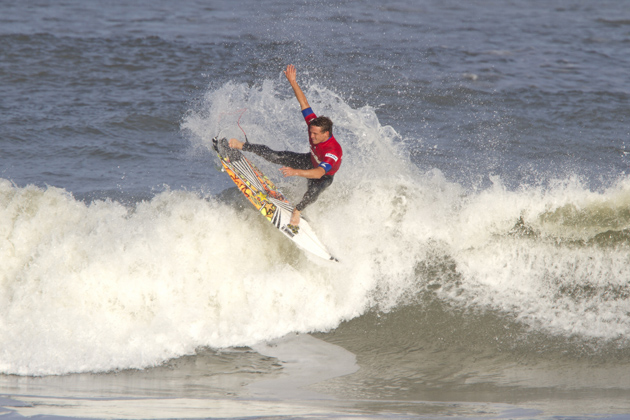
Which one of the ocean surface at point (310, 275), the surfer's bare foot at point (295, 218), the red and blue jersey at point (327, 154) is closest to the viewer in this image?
the ocean surface at point (310, 275)

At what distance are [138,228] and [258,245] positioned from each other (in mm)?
1593

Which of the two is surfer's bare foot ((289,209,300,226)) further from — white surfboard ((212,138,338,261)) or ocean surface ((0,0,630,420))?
ocean surface ((0,0,630,420))

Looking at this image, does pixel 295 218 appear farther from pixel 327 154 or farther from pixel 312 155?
pixel 327 154

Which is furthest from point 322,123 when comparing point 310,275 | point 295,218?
point 310,275

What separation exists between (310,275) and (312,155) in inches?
61.3

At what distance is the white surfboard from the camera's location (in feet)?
24.3

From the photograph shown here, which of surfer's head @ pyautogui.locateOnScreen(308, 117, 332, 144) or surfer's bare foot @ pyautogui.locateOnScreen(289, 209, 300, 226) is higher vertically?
surfer's head @ pyautogui.locateOnScreen(308, 117, 332, 144)

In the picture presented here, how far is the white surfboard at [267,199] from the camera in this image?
7406 mm

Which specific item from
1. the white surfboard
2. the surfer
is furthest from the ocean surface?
the surfer

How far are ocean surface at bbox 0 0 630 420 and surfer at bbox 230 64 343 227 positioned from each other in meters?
0.58

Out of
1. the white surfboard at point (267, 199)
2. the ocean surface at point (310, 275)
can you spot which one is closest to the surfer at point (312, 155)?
the white surfboard at point (267, 199)

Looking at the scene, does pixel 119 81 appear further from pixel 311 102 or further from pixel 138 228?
pixel 138 228

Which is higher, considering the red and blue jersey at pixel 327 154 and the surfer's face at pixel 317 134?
the surfer's face at pixel 317 134

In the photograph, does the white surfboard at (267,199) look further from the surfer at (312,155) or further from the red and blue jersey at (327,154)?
Answer: the red and blue jersey at (327,154)
